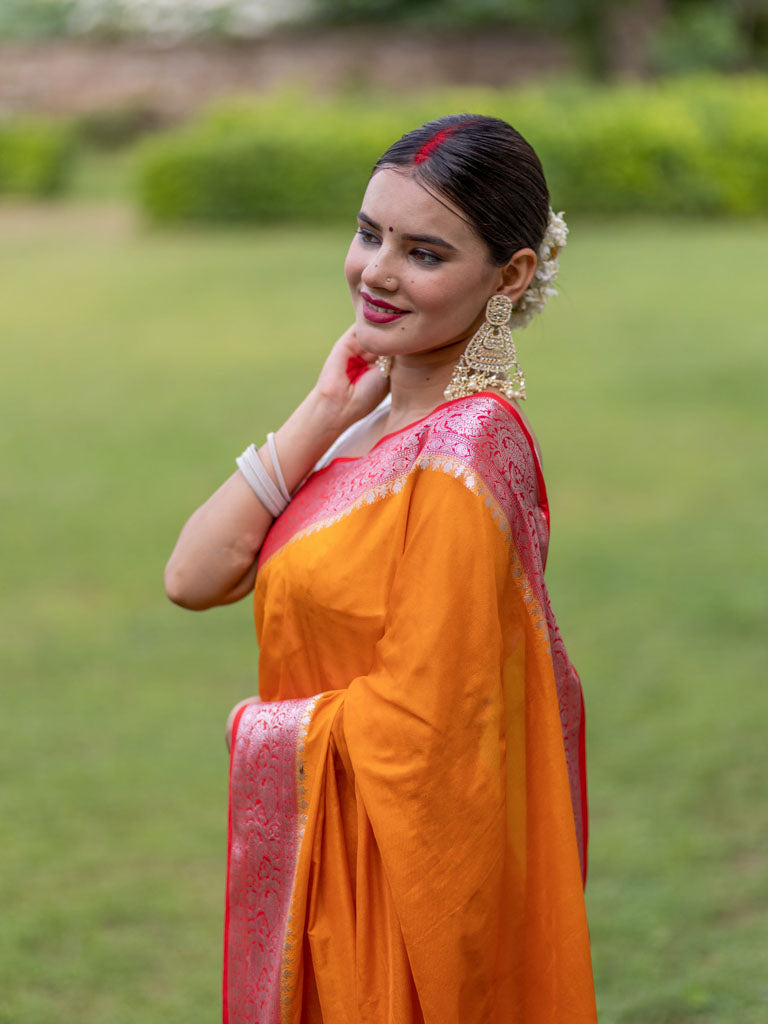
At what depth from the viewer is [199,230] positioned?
16766 millimetres

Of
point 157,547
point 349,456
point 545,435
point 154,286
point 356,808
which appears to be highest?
point 154,286

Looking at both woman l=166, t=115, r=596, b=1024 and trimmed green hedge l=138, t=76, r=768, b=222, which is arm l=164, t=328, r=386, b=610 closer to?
woman l=166, t=115, r=596, b=1024

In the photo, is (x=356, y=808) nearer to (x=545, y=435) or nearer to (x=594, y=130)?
(x=545, y=435)

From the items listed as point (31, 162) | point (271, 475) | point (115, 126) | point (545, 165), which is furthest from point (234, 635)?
point (115, 126)

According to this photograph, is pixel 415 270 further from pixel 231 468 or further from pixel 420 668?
pixel 231 468

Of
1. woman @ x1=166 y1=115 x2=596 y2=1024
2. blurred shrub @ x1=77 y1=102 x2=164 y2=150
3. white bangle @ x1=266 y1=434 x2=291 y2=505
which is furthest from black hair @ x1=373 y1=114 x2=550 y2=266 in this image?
blurred shrub @ x1=77 y1=102 x2=164 y2=150

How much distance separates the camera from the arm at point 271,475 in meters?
2.02

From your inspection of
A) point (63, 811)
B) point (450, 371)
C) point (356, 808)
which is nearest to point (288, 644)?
point (356, 808)

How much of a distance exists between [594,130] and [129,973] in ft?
50.1

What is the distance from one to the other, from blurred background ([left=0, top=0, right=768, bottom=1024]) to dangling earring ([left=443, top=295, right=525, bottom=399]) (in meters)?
1.95

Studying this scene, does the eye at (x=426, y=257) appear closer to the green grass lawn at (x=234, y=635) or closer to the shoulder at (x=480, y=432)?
the shoulder at (x=480, y=432)

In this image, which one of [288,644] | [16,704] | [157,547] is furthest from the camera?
[157,547]

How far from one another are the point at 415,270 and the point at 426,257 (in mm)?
24

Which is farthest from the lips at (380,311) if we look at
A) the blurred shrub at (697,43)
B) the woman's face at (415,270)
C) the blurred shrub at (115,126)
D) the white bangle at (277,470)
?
the blurred shrub at (697,43)
